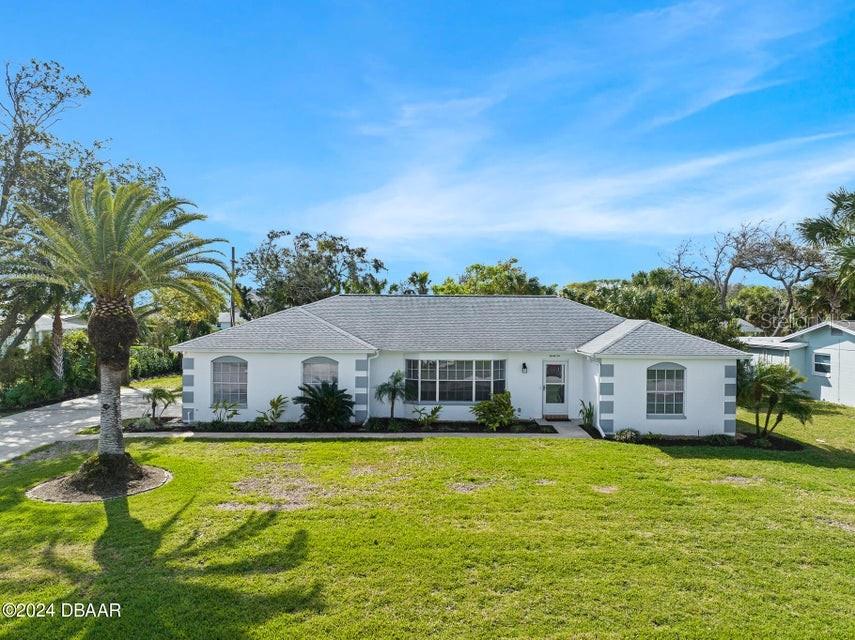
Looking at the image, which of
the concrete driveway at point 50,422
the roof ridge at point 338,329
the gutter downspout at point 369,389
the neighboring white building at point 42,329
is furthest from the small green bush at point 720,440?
the neighboring white building at point 42,329

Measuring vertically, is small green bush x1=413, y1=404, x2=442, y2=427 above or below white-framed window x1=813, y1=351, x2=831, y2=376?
below

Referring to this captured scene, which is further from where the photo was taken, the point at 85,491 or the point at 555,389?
the point at 555,389

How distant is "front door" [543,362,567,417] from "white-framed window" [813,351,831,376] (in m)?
16.7

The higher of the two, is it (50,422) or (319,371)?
(319,371)

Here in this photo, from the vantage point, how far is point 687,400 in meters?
15.7

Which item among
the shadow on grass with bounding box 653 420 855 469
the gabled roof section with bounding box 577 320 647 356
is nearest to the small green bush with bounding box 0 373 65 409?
the gabled roof section with bounding box 577 320 647 356

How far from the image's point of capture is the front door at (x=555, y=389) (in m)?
17.9

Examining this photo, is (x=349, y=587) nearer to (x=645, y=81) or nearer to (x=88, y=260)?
(x=88, y=260)

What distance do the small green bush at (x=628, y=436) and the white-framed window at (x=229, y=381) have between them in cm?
1298

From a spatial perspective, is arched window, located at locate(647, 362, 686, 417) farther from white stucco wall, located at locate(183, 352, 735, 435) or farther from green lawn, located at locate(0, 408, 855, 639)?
green lawn, located at locate(0, 408, 855, 639)

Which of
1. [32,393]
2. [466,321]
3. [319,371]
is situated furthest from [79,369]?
[466,321]

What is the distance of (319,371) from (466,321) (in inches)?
256

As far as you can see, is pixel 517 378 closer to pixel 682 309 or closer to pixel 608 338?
pixel 608 338

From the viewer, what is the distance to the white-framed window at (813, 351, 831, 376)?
24.2 m
